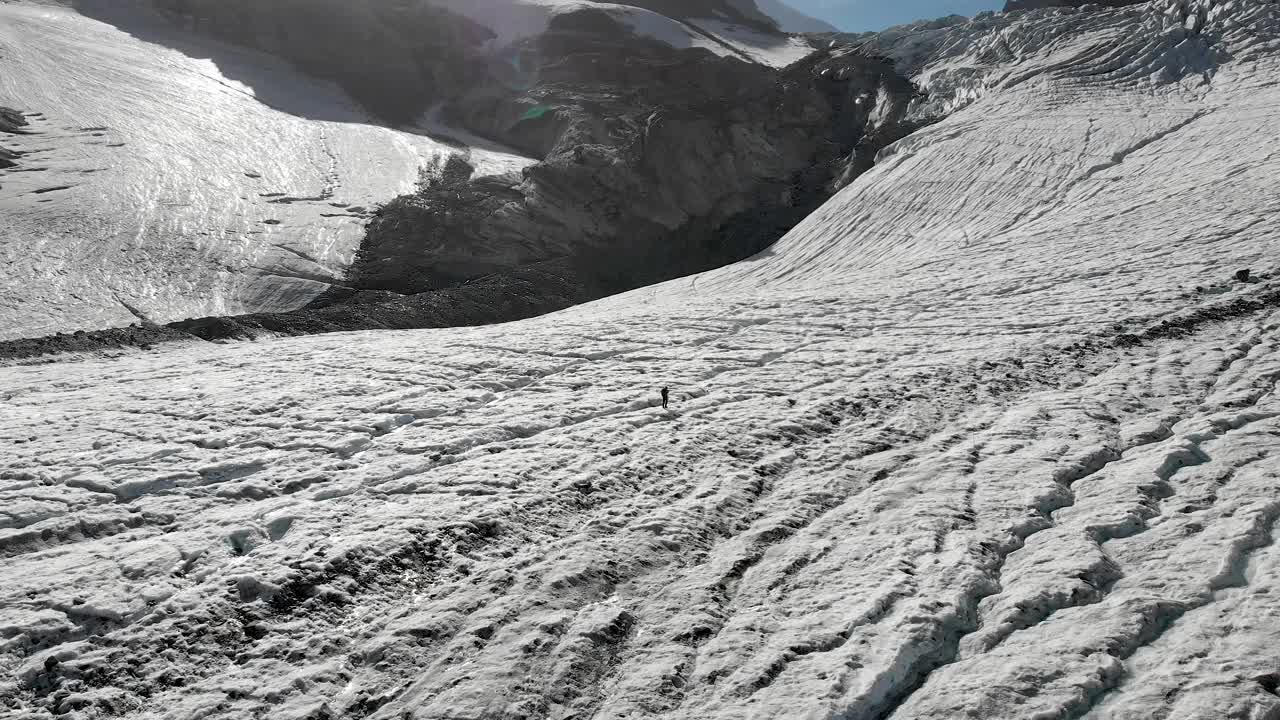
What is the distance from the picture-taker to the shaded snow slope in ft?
63.0

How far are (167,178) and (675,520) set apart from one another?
2661 centimetres

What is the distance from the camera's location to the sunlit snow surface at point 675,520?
4441 mm

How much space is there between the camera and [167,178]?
25656mm

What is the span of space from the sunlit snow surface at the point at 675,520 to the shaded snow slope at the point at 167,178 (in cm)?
852

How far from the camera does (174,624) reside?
490 centimetres

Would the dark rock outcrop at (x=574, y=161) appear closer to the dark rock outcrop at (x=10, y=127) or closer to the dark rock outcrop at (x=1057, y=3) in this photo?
the dark rock outcrop at (x=1057, y=3)

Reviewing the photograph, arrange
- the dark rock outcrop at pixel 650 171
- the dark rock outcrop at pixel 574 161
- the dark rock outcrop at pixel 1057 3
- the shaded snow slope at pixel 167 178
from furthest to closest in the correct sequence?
the dark rock outcrop at pixel 1057 3 < the dark rock outcrop at pixel 650 171 < the dark rock outcrop at pixel 574 161 < the shaded snow slope at pixel 167 178

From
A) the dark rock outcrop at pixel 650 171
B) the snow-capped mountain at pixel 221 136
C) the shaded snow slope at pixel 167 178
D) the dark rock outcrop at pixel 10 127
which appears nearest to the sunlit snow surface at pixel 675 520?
the shaded snow slope at pixel 167 178

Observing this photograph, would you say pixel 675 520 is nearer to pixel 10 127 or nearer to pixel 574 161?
pixel 574 161

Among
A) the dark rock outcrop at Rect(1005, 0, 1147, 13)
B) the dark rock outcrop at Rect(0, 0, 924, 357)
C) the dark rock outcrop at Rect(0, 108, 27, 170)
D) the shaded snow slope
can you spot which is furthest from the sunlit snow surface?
the dark rock outcrop at Rect(1005, 0, 1147, 13)

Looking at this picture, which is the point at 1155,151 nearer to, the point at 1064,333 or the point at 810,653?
the point at 1064,333

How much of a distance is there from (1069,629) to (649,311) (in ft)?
35.0

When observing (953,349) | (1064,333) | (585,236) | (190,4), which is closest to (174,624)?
(953,349)

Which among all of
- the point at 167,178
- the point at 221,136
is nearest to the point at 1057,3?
the point at 221,136
